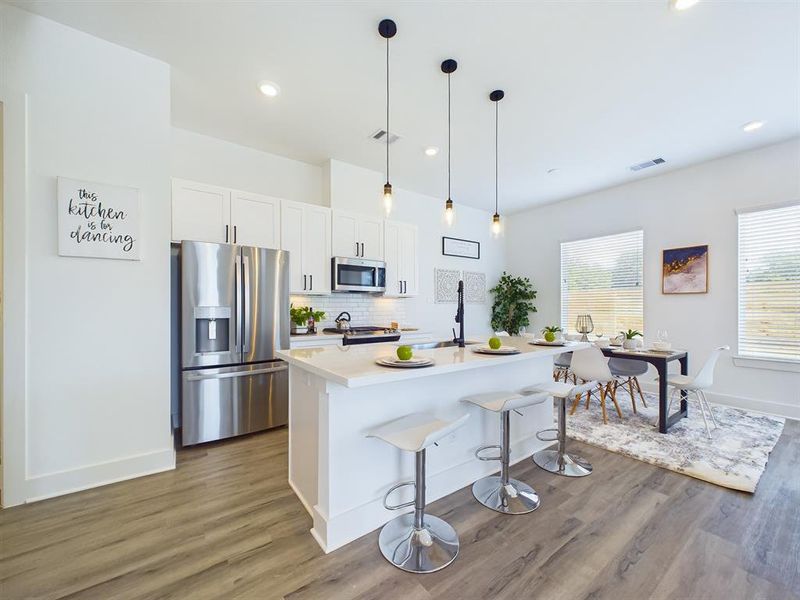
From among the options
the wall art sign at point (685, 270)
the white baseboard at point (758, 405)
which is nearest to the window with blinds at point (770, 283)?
the wall art sign at point (685, 270)

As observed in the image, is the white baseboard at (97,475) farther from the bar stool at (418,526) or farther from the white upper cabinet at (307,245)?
the white upper cabinet at (307,245)

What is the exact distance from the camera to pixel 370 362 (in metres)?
1.83

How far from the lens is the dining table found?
3225mm

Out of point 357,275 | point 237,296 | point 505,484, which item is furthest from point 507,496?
point 357,275

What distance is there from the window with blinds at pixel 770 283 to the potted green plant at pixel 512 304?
107 inches

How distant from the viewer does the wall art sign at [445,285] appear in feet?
18.5

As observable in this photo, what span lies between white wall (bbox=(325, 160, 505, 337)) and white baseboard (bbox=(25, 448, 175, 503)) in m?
3.15

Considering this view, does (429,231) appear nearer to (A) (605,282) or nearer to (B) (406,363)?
(A) (605,282)

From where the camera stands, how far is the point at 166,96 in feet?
8.45

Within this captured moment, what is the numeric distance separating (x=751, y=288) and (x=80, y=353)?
21.2ft

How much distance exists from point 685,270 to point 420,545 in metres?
4.79

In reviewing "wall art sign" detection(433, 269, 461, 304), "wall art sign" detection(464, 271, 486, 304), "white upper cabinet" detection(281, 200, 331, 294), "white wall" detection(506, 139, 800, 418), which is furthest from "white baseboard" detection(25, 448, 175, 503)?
"white wall" detection(506, 139, 800, 418)

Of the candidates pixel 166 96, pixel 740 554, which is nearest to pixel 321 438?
pixel 740 554

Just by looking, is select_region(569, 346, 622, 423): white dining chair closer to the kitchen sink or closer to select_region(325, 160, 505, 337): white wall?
the kitchen sink
